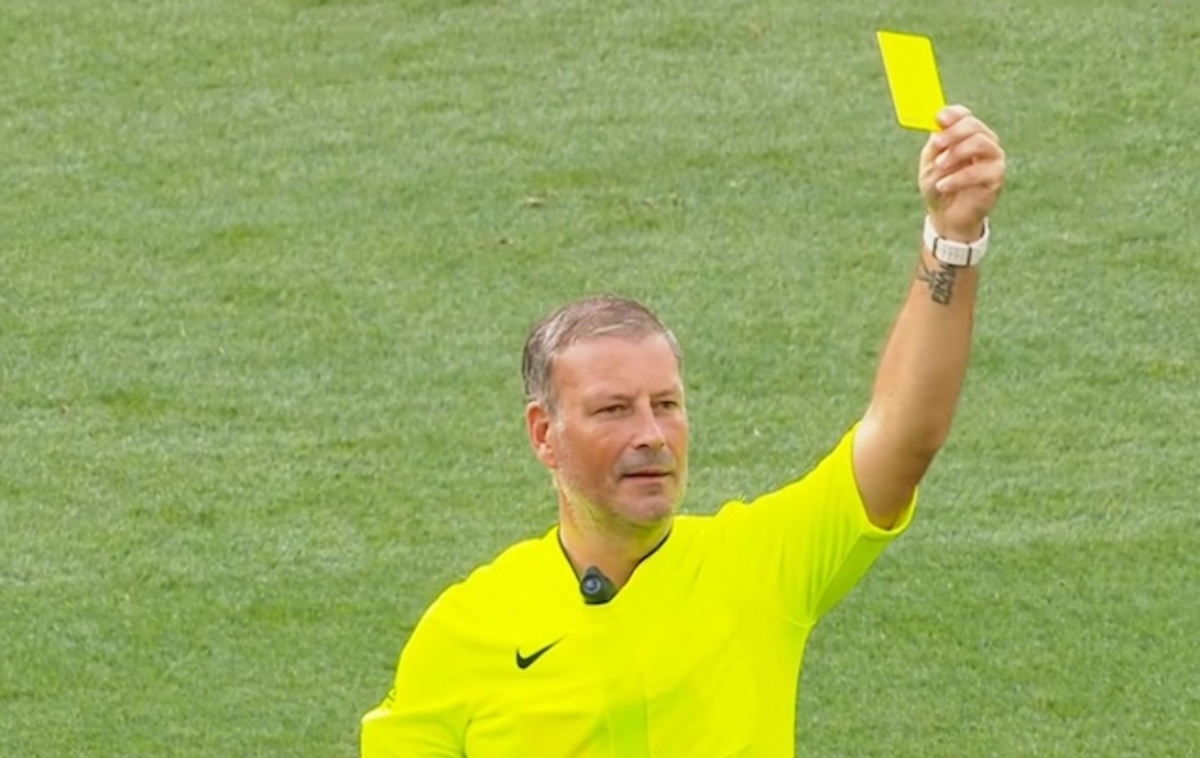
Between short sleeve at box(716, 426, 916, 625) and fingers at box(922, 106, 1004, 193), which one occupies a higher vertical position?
fingers at box(922, 106, 1004, 193)

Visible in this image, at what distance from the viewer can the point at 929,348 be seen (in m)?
3.28

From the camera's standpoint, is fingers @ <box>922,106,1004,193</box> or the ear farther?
the ear

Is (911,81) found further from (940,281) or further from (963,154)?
(940,281)

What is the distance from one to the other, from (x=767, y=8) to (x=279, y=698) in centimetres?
478

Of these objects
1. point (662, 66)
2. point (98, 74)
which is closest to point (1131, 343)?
point (662, 66)

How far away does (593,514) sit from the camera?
136 inches

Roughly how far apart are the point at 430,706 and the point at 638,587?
32 cm

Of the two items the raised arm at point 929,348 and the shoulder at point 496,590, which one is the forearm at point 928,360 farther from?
the shoulder at point 496,590

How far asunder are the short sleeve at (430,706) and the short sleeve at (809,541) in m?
0.40

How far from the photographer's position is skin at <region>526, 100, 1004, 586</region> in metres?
3.24

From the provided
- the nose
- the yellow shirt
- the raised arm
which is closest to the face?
the nose

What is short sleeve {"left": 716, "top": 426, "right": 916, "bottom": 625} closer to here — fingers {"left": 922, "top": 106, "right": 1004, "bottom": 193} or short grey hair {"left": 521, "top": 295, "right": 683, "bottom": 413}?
short grey hair {"left": 521, "top": 295, "right": 683, "bottom": 413}

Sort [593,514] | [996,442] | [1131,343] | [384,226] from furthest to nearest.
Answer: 1. [384,226]
2. [1131,343]
3. [996,442]
4. [593,514]

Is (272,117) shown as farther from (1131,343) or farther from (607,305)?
(607,305)
